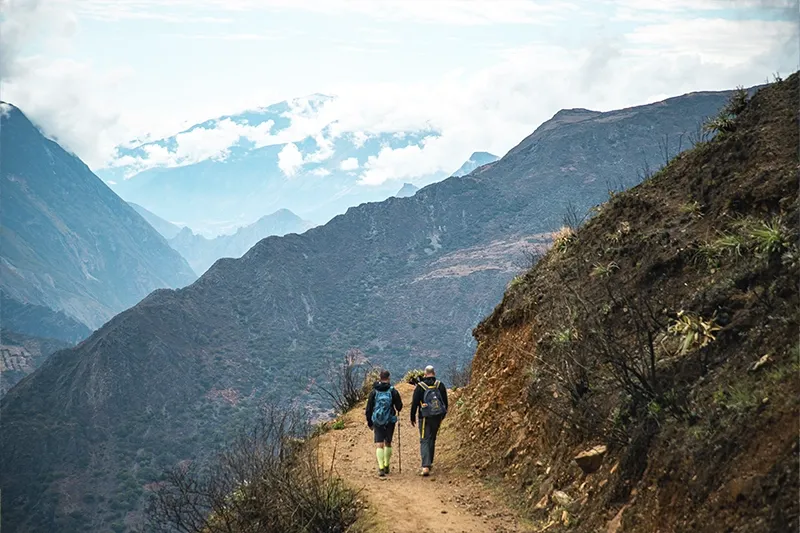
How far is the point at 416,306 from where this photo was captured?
12006cm

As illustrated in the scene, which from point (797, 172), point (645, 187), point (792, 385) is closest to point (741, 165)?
point (797, 172)

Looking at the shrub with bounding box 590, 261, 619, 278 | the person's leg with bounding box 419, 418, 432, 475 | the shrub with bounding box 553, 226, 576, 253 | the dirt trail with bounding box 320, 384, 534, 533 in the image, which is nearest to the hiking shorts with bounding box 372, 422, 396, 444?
the person's leg with bounding box 419, 418, 432, 475

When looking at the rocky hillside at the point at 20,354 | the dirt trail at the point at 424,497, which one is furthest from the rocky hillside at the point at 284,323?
the rocky hillside at the point at 20,354

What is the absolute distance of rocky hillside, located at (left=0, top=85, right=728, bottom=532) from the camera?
7512cm

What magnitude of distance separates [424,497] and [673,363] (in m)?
4.04

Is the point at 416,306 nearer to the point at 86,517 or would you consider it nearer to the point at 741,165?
the point at 86,517

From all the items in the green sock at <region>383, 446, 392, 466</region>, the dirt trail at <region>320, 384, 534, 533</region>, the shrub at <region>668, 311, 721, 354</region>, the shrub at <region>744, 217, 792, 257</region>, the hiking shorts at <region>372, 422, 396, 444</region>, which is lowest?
the dirt trail at <region>320, 384, 534, 533</region>

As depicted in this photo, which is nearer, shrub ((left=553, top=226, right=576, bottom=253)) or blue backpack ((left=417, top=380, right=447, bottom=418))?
blue backpack ((left=417, top=380, right=447, bottom=418))

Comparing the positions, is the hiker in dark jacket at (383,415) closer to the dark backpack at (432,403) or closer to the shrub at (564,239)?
the dark backpack at (432,403)

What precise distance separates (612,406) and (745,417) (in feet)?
6.74

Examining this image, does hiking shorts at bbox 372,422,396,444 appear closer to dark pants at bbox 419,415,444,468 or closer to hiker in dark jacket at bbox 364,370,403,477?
hiker in dark jacket at bbox 364,370,403,477

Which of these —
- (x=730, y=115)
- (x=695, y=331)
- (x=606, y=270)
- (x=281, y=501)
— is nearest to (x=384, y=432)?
(x=281, y=501)

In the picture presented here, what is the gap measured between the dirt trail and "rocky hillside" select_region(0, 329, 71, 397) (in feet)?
472

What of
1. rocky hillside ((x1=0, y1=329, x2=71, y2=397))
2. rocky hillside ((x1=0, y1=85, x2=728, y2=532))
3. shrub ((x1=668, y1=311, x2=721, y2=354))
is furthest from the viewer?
rocky hillside ((x1=0, y1=329, x2=71, y2=397))
